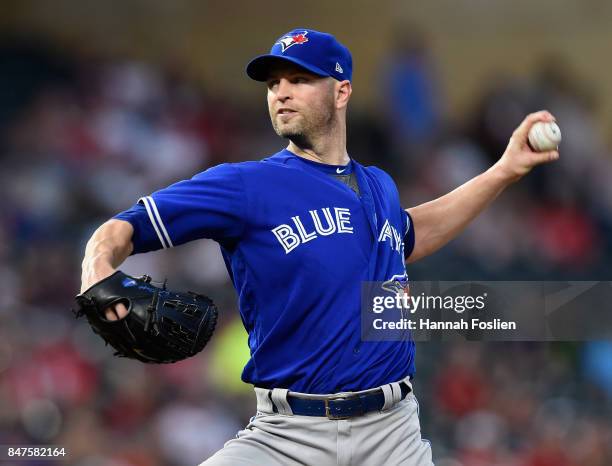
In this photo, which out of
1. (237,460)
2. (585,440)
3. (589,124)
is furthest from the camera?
(589,124)

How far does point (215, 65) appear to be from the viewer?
8422mm

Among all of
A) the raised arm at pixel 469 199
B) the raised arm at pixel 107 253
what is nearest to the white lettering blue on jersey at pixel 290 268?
the raised arm at pixel 107 253

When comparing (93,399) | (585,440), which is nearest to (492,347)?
(585,440)

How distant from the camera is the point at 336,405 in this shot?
2.55 m

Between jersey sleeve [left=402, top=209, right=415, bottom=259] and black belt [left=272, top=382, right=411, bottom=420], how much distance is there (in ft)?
2.44

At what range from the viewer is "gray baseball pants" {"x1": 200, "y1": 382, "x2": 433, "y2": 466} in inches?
101

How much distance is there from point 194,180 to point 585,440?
4264mm

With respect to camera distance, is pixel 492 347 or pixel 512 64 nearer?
pixel 492 347

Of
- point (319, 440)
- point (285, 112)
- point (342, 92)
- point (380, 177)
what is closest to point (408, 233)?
point (380, 177)

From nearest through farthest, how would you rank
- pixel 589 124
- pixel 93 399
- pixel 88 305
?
pixel 88 305 < pixel 93 399 < pixel 589 124

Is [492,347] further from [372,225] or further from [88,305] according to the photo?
[88,305]

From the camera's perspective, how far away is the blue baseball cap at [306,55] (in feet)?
9.30

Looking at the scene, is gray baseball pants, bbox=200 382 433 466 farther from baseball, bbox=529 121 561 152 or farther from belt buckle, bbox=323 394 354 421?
baseball, bbox=529 121 561 152

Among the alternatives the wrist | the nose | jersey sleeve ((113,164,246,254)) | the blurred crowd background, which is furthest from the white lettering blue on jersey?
the blurred crowd background
